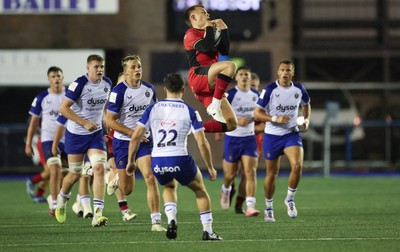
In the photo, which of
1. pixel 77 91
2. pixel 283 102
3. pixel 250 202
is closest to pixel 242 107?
pixel 250 202

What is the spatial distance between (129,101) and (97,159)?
89 centimetres

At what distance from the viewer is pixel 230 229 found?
14234mm

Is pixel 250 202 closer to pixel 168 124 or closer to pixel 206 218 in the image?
pixel 206 218

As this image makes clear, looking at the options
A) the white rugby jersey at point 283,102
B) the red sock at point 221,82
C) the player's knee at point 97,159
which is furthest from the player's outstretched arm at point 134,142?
the white rugby jersey at point 283,102

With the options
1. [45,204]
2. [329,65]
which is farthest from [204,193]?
[329,65]

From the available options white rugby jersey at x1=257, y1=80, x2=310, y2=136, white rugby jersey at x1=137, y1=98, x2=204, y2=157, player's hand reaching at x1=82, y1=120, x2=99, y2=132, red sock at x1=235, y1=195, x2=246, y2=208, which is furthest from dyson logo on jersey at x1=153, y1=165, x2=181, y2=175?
red sock at x1=235, y1=195, x2=246, y2=208

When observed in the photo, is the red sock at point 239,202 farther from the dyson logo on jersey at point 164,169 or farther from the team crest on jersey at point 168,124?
the team crest on jersey at point 168,124

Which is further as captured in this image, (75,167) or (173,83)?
Result: (75,167)

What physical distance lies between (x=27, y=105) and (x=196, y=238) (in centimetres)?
2134

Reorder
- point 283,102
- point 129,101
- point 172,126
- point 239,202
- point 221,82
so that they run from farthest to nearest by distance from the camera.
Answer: point 239,202 → point 283,102 → point 129,101 → point 221,82 → point 172,126

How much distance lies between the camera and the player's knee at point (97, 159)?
14.9 metres

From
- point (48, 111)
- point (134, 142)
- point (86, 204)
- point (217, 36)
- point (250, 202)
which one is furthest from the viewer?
point (48, 111)

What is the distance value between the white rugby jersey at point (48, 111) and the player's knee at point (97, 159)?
9.68 ft

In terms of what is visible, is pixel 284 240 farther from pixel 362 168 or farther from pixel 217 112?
pixel 362 168
